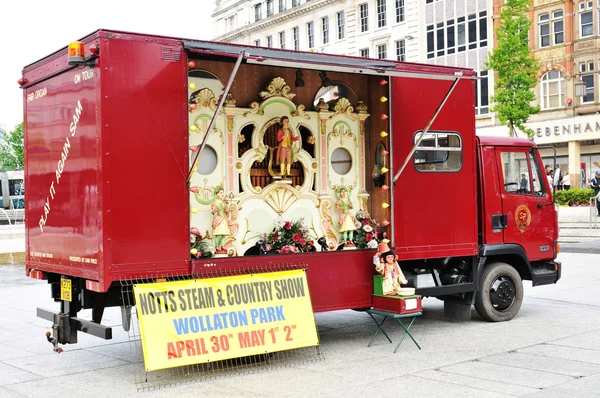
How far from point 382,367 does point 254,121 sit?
3395mm

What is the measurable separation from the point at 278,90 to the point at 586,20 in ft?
114

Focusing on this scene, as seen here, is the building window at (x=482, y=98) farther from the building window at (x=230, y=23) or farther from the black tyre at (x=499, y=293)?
the black tyre at (x=499, y=293)

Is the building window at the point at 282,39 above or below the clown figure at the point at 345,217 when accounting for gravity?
above

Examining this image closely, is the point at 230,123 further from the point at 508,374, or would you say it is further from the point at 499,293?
the point at 499,293

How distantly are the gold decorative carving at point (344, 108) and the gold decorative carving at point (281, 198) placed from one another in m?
1.19

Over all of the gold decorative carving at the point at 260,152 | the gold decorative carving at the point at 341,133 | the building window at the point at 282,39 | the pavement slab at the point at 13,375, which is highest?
the building window at the point at 282,39

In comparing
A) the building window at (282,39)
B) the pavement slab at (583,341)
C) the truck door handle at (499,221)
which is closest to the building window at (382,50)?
the building window at (282,39)

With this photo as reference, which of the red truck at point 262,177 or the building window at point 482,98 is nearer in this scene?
the red truck at point 262,177

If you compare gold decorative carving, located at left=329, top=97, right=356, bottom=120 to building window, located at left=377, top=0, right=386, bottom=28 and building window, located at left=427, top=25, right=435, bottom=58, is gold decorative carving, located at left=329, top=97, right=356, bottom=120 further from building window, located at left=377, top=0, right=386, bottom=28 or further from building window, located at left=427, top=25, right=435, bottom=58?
building window, located at left=377, top=0, right=386, bottom=28

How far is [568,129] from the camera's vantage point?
131ft

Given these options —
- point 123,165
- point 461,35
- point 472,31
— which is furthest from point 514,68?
point 123,165

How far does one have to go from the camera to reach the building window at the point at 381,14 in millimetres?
50969

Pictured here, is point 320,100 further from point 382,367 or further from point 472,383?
point 472,383

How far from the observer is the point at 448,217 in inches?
390
